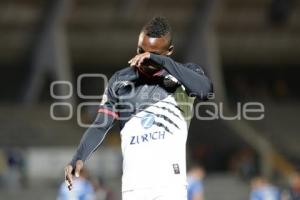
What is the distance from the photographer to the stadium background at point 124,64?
25391 mm

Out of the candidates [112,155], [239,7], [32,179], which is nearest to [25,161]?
[32,179]

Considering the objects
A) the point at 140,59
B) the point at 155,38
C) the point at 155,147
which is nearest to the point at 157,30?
the point at 155,38

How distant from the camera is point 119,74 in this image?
4.39 metres

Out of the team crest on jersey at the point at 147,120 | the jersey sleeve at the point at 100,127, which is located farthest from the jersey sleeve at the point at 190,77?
the jersey sleeve at the point at 100,127

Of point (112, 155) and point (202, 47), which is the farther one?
point (202, 47)

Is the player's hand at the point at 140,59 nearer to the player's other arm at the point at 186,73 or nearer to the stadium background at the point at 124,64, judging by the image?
the player's other arm at the point at 186,73

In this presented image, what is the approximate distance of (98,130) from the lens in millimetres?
4328

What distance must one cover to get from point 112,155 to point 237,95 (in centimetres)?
1043

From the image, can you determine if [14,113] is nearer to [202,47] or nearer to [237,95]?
[202,47]

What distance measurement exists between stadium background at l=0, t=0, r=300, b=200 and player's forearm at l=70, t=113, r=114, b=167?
64.7 ft

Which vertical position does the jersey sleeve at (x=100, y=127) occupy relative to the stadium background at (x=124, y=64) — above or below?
below

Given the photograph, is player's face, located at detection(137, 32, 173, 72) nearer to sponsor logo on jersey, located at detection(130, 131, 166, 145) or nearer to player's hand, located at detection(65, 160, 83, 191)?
sponsor logo on jersey, located at detection(130, 131, 166, 145)

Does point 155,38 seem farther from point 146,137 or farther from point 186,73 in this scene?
point 146,137

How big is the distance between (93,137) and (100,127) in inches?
2.5
